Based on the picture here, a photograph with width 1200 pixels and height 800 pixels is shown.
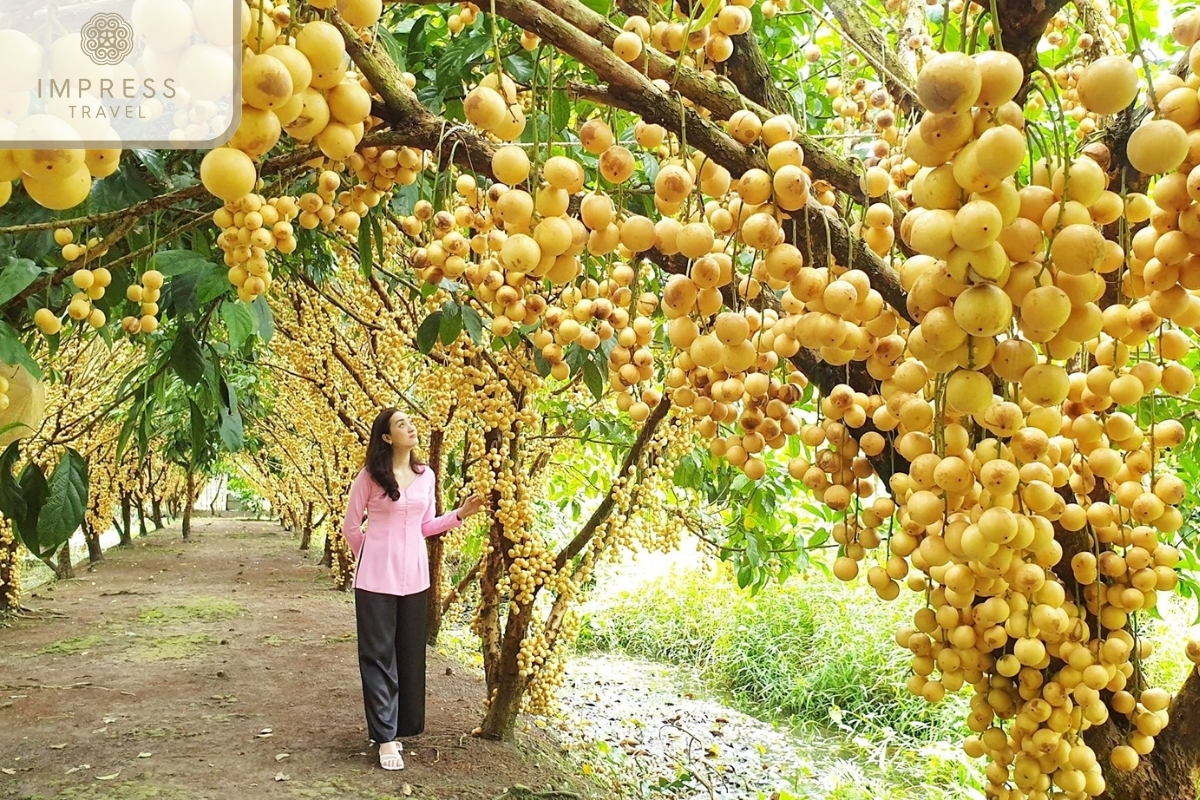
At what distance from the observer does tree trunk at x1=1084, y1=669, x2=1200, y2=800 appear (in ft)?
4.49

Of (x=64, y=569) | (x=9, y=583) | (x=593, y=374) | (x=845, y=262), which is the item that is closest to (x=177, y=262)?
(x=593, y=374)

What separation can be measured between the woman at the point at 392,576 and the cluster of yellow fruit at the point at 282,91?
337cm

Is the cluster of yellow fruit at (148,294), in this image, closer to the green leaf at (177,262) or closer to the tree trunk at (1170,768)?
the green leaf at (177,262)

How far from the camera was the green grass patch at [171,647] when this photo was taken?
18.8 feet

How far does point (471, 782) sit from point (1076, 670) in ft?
9.68

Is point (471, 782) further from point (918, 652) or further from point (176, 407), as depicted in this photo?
point (176, 407)

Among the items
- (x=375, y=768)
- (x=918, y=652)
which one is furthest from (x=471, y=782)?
(x=918, y=652)

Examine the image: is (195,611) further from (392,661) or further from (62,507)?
(62,507)

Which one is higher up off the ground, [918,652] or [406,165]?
[406,165]

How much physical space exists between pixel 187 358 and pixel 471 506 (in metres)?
2.22

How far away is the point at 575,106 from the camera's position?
190 cm

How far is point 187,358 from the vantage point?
73.1 inches

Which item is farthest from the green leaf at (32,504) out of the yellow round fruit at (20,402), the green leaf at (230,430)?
the green leaf at (230,430)

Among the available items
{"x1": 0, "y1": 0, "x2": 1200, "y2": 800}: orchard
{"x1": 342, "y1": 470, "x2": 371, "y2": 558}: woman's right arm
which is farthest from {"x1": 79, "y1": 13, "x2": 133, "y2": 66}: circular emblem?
{"x1": 342, "y1": 470, "x2": 371, "y2": 558}: woman's right arm
